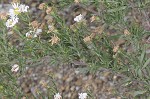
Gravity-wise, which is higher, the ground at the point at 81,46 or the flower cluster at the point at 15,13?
the flower cluster at the point at 15,13

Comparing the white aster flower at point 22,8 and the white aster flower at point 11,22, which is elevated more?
the white aster flower at point 22,8

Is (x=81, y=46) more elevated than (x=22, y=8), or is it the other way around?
(x=22, y=8)

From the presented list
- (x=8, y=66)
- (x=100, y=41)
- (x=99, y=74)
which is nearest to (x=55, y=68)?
(x=99, y=74)

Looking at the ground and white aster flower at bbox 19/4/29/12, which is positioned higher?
white aster flower at bbox 19/4/29/12

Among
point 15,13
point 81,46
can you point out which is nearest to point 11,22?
point 15,13

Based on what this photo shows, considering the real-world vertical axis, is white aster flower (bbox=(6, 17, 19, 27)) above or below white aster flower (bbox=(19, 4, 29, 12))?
below

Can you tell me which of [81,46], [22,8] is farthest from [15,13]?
[81,46]

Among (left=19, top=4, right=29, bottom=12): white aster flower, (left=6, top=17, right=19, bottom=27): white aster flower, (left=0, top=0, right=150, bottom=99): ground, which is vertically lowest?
(left=0, top=0, right=150, bottom=99): ground

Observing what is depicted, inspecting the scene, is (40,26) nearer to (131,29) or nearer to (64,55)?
(64,55)

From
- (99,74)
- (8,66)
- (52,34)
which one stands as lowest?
(99,74)

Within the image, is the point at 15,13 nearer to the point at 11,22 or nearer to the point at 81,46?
the point at 11,22

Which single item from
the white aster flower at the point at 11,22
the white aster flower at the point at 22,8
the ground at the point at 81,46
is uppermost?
the white aster flower at the point at 22,8
